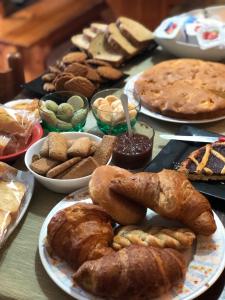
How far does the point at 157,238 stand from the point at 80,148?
340 millimetres

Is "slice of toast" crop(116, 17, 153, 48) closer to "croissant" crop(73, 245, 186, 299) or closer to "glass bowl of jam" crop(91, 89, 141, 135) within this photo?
"glass bowl of jam" crop(91, 89, 141, 135)

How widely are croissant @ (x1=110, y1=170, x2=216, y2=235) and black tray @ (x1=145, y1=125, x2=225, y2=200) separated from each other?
0.51 feet

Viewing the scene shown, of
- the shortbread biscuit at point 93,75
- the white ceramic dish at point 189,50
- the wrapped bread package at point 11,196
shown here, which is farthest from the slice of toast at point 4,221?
the white ceramic dish at point 189,50

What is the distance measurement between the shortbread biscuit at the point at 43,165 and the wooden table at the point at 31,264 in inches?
2.7

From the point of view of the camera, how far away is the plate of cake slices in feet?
4.38

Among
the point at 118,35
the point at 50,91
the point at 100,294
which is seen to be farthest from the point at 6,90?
the point at 100,294

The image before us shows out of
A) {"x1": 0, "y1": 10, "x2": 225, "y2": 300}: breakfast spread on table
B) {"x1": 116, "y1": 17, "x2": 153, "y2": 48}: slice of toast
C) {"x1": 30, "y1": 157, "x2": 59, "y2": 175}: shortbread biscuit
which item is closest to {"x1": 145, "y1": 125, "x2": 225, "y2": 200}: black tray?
{"x1": 0, "y1": 10, "x2": 225, "y2": 300}: breakfast spread on table

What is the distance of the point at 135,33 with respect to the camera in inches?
70.6

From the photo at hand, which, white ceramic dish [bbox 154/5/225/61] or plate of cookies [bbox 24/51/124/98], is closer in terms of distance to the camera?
plate of cookies [bbox 24/51/124/98]

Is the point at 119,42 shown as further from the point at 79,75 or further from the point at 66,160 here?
the point at 66,160

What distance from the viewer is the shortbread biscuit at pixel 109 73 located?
1.54m

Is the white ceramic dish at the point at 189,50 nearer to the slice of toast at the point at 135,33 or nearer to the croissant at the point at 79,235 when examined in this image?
the slice of toast at the point at 135,33

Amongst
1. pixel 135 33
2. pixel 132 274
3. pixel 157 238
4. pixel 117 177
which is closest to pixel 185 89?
pixel 135 33

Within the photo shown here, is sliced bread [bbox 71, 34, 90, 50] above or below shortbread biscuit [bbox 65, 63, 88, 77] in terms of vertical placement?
below
